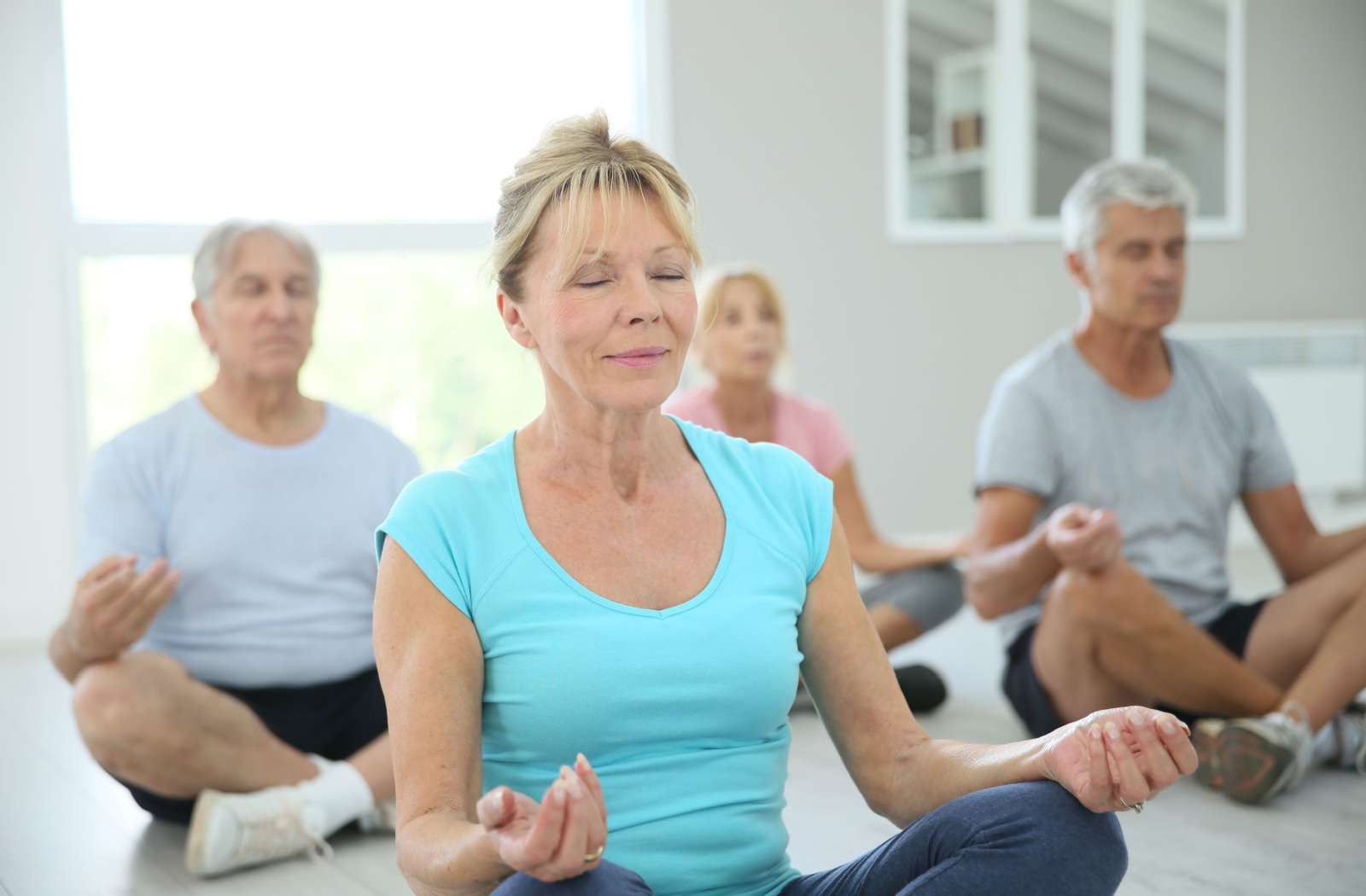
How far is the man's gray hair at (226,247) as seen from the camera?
228 cm

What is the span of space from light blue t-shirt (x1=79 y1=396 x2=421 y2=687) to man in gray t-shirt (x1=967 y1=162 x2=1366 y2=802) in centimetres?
121

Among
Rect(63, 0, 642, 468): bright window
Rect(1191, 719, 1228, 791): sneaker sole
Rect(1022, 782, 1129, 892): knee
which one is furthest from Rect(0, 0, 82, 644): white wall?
Rect(1022, 782, 1129, 892): knee

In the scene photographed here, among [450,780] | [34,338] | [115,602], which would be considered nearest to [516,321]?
→ [450,780]

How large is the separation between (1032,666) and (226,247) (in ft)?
5.75

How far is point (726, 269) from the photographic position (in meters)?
3.20

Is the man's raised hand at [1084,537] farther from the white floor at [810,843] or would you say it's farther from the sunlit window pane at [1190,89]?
the sunlit window pane at [1190,89]

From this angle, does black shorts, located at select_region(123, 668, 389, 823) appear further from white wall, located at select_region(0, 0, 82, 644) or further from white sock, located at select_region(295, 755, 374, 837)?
white wall, located at select_region(0, 0, 82, 644)

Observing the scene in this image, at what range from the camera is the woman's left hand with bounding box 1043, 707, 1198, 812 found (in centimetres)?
104

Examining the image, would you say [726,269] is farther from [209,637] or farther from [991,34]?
[991,34]

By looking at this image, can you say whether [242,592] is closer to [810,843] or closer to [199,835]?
[199,835]

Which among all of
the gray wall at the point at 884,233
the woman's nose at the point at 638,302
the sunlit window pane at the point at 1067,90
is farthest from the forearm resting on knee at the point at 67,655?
the sunlit window pane at the point at 1067,90

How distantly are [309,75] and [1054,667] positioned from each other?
10.6ft

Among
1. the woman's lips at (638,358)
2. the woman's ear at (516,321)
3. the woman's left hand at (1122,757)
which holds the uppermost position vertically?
the woman's ear at (516,321)

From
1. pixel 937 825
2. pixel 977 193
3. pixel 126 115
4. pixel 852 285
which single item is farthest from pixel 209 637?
pixel 977 193
